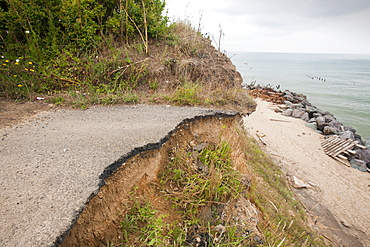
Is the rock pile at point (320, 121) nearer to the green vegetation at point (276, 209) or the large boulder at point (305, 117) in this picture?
the large boulder at point (305, 117)

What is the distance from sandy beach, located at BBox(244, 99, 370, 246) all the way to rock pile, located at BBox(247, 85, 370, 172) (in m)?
0.67

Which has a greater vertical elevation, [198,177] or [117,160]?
[117,160]

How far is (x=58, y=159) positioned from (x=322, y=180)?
29.1 feet

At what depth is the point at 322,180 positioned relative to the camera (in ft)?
25.9

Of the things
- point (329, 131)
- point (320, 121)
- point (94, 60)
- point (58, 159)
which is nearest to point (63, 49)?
point (94, 60)

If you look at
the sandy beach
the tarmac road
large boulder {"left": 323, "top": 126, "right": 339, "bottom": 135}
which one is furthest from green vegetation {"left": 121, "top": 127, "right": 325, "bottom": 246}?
large boulder {"left": 323, "top": 126, "right": 339, "bottom": 135}

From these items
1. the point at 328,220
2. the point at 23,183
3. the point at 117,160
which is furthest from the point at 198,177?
the point at 328,220

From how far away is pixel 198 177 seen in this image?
3.32m

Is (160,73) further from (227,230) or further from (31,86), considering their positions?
(227,230)

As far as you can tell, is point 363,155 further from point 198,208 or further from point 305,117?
point 198,208

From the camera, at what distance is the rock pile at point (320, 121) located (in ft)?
32.1

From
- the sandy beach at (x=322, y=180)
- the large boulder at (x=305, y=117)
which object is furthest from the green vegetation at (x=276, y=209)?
the large boulder at (x=305, y=117)

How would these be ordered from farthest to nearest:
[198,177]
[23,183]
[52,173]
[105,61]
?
[105,61] → [198,177] → [52,173] → [23,183]

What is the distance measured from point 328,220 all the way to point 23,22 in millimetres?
9713
